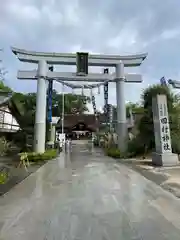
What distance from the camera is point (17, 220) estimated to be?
199 inches

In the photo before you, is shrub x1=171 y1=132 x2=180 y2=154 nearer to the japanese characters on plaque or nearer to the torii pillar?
the japanese characters on plaque

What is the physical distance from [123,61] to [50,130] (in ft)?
35.2

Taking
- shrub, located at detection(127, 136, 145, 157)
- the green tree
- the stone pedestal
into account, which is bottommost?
the stone pedestal

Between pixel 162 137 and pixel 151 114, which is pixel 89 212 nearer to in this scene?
pixel 162 137

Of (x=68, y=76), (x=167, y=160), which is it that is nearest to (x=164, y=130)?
(x=167, y=160)

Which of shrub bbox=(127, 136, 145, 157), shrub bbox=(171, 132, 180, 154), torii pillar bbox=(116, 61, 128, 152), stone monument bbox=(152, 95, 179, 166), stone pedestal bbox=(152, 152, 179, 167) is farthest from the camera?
torii pillar bbox=(116, 61, 128, 152)

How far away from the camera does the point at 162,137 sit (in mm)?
15031

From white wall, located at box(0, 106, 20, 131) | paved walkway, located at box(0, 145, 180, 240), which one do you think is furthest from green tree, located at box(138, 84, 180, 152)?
white wall, located at box(0, 106, 20, 131)

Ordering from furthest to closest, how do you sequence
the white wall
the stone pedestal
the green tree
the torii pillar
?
the white wall
the torii pillar
the green tree
the stone pedestal

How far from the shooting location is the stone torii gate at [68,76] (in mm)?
22703

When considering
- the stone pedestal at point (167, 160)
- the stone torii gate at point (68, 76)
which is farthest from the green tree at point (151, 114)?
the stone pedestal at point (167, 160)

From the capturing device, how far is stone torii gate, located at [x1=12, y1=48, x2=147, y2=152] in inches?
894

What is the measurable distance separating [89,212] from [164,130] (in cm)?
Result: 1071

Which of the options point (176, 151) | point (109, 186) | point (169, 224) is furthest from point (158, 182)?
point (176, 151)
